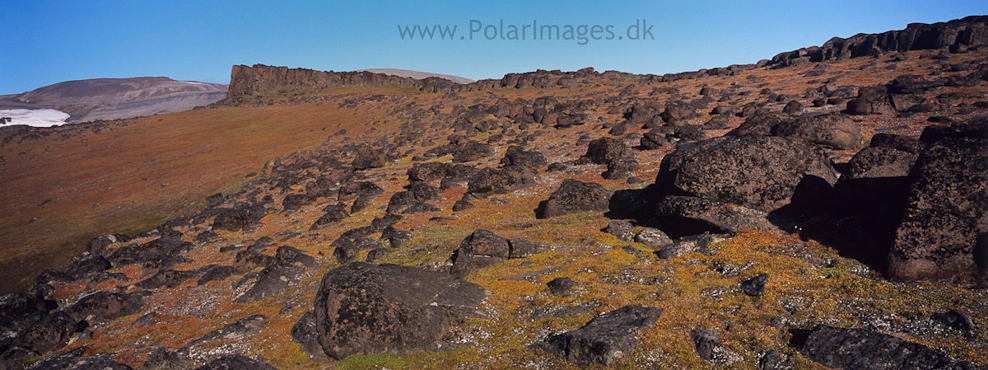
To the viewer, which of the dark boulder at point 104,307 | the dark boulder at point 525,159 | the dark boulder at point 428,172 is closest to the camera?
the dark boulder at point 104,307

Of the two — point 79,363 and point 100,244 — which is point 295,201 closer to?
point 100,244

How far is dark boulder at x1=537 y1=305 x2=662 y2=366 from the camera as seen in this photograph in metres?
13.5

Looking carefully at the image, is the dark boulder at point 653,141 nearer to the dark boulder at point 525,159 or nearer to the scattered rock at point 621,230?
the dark boulder at point 525,159

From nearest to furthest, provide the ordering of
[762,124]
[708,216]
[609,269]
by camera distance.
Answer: [609,269] → [708,216] → [762,124]

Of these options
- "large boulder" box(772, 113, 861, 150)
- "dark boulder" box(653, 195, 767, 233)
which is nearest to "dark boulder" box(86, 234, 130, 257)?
"dark boulder" box(653, 195, 767, 233)

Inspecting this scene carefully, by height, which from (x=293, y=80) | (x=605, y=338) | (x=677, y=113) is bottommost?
(x=605, y=338)

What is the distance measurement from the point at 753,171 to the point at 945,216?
27.2 ft

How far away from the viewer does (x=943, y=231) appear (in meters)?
14.6

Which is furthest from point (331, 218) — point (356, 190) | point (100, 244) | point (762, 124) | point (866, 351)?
point (762, 124)

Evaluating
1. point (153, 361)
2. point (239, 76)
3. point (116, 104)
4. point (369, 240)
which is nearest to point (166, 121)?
point (239, 76)

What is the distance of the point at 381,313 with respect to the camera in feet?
53.3

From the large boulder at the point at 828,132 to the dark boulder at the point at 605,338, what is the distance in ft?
89.2

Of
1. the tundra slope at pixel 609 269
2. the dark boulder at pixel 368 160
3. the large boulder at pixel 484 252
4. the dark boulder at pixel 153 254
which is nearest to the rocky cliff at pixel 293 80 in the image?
the dark boulder at pixel 368 160

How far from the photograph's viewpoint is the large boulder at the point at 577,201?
30078 millimetres
